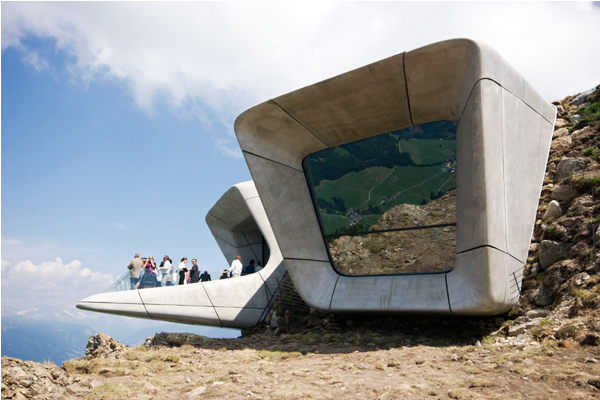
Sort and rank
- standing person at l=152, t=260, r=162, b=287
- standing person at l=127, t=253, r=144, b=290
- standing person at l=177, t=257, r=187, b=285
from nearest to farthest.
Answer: standing person at l=127, t=253, r=144, b=290 < standing person at l=152, t=260, r=162, b=287 < standing person at l=177, t=257, r=187, b=285

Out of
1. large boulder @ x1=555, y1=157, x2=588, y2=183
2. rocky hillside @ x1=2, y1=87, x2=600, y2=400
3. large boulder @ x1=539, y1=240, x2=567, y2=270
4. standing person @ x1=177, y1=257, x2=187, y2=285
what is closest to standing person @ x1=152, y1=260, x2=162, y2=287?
standing person @ x1=177, y1=257, x2=187, y2=285

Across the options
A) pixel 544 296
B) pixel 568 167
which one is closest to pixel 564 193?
pixel 568 167

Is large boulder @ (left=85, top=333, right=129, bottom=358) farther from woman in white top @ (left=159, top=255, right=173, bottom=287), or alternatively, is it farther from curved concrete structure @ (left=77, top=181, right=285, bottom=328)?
woman in white top @ (left=159, top=255, right=173, bottom=287)

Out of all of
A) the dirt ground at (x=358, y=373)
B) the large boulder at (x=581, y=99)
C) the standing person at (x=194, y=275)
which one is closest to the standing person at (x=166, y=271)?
the standing person at (x=194, y=275)

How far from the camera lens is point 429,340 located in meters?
10.1

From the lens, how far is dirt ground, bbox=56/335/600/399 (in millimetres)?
5723

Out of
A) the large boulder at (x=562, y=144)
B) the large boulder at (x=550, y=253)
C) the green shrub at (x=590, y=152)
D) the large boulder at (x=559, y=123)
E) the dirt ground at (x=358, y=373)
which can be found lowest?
the dirt ground at (x=358, y=373)

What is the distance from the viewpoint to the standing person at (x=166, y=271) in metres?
14.5

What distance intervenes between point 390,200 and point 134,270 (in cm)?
864

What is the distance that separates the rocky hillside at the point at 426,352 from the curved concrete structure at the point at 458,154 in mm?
688

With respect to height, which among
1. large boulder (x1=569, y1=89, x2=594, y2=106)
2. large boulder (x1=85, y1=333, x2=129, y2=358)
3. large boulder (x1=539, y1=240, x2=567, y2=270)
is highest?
large boulder (x1=569, y1=89, x2=594, y2=106)

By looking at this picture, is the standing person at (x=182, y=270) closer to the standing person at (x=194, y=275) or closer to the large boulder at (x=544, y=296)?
the standing person at (x=194, y=275)

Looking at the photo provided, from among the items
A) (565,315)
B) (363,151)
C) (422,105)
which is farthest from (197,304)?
(565,315)

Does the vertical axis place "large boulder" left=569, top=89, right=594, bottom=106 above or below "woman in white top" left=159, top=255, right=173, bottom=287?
above
